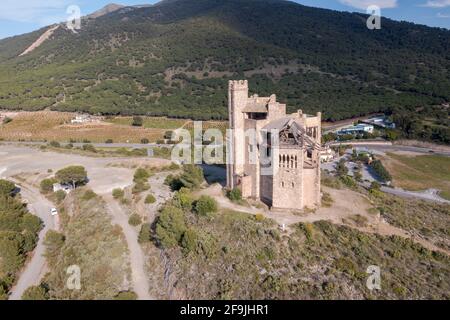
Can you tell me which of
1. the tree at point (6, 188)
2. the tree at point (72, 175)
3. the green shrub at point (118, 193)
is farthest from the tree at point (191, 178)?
the tree at point (6, 188)

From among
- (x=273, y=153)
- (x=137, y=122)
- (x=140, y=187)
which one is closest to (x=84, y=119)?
(x=137, y=122)

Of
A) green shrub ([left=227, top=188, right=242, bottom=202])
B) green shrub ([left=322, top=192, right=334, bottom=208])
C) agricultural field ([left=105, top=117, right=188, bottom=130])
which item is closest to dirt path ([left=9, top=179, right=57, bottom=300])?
green shrub ([left=227, top=188, right=242, bottom=202])

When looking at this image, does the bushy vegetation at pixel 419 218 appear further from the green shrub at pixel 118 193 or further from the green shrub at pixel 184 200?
the green shrub at pixel 118 193

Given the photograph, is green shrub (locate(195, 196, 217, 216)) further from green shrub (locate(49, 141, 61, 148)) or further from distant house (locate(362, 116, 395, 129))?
distant house (locate(362, 116, 395, 129))

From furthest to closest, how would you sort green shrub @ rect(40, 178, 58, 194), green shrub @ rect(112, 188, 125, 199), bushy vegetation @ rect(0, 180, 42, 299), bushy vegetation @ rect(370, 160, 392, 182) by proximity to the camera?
bushy vegetation @ rect(370, 160, 392, 182), green shrub @ rect(40, 178, 58, 194), green shrub @ rect(112, 188, 125, 199), bushy vegetation @ rect(0, 180, 42, 299)

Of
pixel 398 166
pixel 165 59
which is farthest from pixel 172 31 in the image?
pixel 398 166
